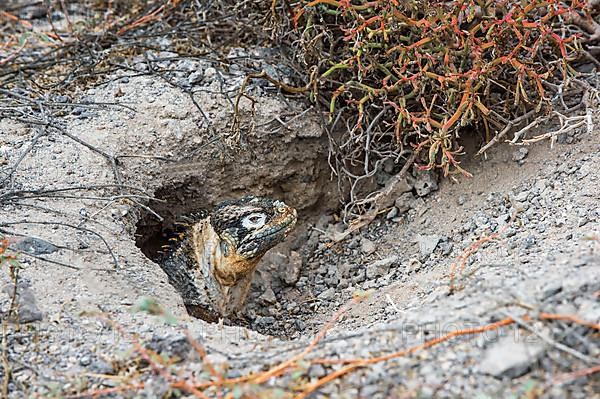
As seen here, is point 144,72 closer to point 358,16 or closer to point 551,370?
point 358,16

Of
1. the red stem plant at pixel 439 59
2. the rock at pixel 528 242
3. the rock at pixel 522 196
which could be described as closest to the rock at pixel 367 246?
the red stem plant at pixel 439 59

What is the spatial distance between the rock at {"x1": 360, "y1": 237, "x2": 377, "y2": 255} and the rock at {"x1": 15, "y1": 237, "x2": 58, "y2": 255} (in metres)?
1.95

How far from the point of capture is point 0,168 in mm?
4062

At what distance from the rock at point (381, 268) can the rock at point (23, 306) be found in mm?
1989

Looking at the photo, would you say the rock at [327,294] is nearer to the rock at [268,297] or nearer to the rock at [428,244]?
the rock at [268,297]

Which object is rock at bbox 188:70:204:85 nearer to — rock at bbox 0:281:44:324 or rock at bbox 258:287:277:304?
rock at bbox 258:287:277:304

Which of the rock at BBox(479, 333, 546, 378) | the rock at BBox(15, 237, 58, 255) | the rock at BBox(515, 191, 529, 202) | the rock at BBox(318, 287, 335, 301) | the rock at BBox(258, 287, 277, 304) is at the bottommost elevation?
the rock at BBox(479, 333, 546, 378)

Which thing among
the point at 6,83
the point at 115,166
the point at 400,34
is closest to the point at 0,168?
the point at 115,166

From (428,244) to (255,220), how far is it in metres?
0.99

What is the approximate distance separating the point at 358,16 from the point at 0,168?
82.3 inches

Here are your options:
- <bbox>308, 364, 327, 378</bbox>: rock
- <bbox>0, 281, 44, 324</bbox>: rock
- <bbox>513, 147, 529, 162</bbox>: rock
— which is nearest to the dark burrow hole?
<bbox>0, 281, 44, 324</bbox>: rock

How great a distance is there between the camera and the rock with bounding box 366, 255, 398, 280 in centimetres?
437

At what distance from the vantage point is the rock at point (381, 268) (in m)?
4.37

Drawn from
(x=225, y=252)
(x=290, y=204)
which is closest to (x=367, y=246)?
(x=290, y=204)
